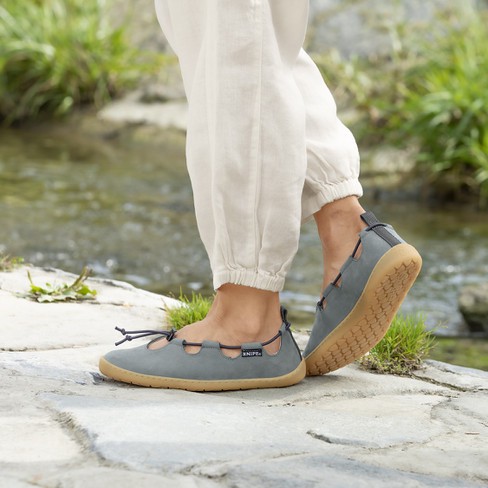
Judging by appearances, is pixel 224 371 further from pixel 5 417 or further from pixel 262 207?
pixel 5 417

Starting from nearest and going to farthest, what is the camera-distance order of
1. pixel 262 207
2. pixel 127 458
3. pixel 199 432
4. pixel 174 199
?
pixel 127 458 < pixel 199 432 < pixel 262 207 < pixel 174 199

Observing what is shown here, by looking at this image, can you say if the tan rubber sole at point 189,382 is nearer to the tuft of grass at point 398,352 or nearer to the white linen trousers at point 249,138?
the white linen trousers at point 249,138

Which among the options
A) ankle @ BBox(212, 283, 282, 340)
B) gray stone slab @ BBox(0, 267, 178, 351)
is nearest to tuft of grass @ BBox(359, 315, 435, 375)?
ankle @ BBox(212, 283, 282, 340)

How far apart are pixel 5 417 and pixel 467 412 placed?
84cm

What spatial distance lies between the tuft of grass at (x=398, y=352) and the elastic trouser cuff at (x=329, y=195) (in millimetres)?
435

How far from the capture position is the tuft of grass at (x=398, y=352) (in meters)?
2.26

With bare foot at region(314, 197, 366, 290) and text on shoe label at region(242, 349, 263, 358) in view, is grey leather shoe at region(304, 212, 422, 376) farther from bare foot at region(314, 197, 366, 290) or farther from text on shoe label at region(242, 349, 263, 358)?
text on shoe label at region(242, 349, 263, 358)

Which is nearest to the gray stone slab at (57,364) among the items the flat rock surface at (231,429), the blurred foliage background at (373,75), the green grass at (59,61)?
the flat rock surface at (231,429)

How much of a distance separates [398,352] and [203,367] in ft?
1.81

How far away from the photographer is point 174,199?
600 cm

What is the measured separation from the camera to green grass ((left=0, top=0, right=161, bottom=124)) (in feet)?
27.9

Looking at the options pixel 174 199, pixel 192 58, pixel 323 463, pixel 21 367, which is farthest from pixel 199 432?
pixel 174 199

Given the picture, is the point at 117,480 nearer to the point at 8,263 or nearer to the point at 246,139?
the point at 246,139

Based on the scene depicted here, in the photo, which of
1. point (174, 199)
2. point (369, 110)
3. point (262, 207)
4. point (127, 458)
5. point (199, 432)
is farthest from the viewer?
point (369, 110)
